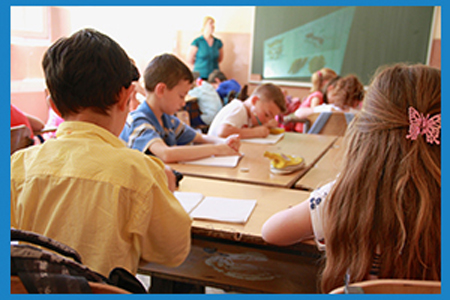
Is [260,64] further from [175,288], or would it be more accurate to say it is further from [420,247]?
[420,247]

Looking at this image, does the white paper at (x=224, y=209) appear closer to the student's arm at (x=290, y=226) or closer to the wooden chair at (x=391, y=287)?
the student's arm at (x=290, y=226)

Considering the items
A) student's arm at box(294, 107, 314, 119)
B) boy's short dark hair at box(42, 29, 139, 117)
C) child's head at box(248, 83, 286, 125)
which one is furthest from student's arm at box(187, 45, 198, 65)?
boy's short dark hair at box(42, 29, 139, 117)

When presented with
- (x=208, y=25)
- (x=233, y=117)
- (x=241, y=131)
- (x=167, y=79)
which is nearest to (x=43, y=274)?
(x=167, y=79)

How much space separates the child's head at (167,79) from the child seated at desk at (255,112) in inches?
23.1

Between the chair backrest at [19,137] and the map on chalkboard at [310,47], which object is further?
the map on chalkboard at [310,47]

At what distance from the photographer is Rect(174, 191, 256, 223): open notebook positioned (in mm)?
1097

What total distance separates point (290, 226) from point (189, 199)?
1.30 feet

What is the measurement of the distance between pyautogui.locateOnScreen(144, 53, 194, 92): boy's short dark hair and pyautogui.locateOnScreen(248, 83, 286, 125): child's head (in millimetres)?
855

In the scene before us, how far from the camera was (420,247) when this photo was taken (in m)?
0.79

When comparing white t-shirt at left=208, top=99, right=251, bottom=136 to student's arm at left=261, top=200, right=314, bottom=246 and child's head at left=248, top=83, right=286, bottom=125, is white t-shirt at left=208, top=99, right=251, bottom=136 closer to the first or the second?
child's head at left=248, top=83, right=286, bottom=125

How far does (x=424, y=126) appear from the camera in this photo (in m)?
A: 0.80

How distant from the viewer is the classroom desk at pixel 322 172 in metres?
1.51

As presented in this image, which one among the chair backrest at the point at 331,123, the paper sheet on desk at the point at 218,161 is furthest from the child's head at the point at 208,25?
the paper sheet on desk at the point at 218,161

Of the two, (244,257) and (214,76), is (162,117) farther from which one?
(214,76)
